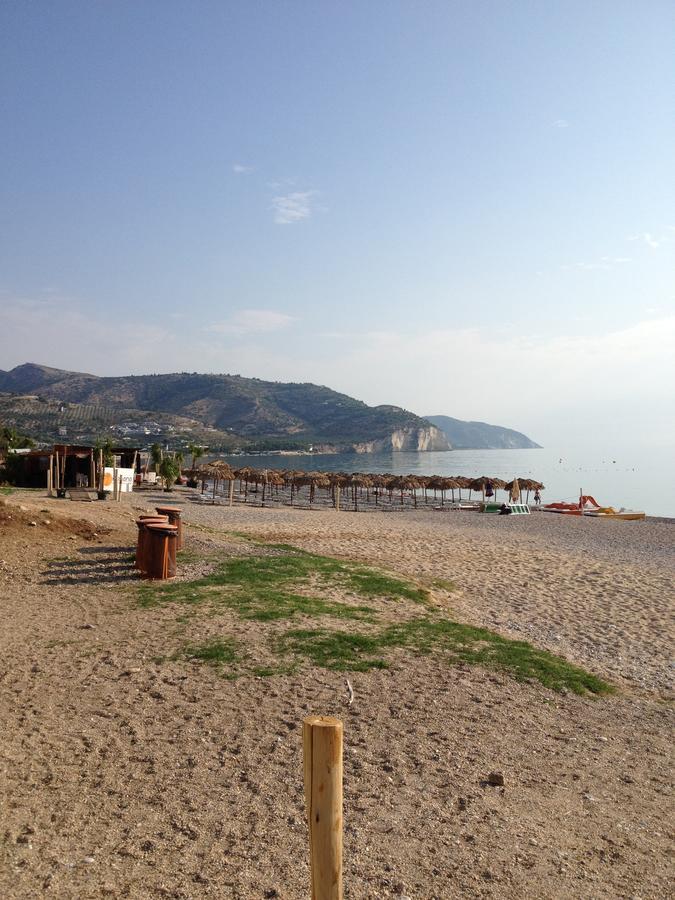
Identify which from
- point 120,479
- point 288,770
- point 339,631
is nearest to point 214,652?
point 339,631

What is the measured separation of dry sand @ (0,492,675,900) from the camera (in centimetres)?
343

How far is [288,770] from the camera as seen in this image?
177 inches

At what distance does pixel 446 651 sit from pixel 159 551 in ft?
15.9

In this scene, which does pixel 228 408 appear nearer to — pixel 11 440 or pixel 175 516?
pixel 11 440

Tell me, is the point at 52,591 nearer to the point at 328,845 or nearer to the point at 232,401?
the point at 328,845

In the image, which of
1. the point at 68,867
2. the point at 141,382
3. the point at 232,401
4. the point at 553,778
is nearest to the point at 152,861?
the point at 68,867

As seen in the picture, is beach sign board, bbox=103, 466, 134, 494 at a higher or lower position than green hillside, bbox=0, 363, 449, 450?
lower

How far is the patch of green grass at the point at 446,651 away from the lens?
6875 mm

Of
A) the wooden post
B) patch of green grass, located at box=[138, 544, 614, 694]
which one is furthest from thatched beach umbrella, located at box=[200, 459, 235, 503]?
the wooden post

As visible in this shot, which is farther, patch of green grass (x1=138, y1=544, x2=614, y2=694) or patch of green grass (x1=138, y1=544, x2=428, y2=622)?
patch of green grass (x1=138, y1=544, x2=428, y2=622)

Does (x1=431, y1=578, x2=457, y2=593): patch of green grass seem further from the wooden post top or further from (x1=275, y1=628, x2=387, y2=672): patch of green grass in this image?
the wooden post top

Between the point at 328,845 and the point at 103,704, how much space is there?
146 inches

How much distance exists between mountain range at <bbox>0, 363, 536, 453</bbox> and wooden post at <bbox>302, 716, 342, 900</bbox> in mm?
111685

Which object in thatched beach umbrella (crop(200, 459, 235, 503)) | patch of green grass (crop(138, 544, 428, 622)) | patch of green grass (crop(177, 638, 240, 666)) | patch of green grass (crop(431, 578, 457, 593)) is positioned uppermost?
thatched beach umbrella (crop(200, 459, 235, 503))
